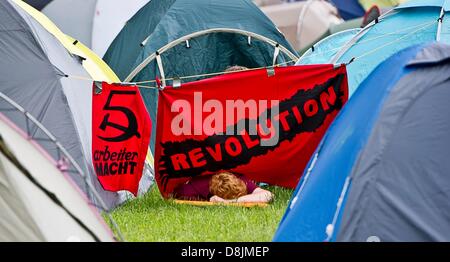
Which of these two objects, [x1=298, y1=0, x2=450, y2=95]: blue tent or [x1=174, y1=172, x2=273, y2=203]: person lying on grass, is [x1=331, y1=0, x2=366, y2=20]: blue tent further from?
[x1=174, y1=172, x2=273, y2=203]: person lying on grass

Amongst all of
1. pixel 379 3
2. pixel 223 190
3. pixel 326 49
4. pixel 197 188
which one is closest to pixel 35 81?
pixel 197 188

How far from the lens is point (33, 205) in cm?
579

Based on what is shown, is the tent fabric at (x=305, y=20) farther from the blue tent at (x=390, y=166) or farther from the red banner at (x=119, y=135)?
the blue tent at (x=390, y=166)

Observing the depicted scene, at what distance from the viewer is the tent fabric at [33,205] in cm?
579

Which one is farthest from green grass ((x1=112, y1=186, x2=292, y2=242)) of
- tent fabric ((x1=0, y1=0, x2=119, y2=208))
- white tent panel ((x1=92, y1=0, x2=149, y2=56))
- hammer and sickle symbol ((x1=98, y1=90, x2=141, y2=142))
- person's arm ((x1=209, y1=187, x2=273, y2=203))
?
white tent panel ((x1=92, y1=0, x2=149, y2=56))

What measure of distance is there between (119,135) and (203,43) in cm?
294

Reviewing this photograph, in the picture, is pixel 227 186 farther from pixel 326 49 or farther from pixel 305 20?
pixel 305 20

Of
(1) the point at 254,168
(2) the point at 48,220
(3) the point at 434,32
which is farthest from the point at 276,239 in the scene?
(3) the point at 434,32

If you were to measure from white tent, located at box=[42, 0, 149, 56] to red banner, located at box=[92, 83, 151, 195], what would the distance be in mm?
4233

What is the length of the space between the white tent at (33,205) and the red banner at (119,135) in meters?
2.70

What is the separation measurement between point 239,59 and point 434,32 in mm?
2594

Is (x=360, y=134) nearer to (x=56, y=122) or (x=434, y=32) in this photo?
(x=56, y=122)

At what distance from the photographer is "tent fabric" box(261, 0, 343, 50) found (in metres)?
18.6
